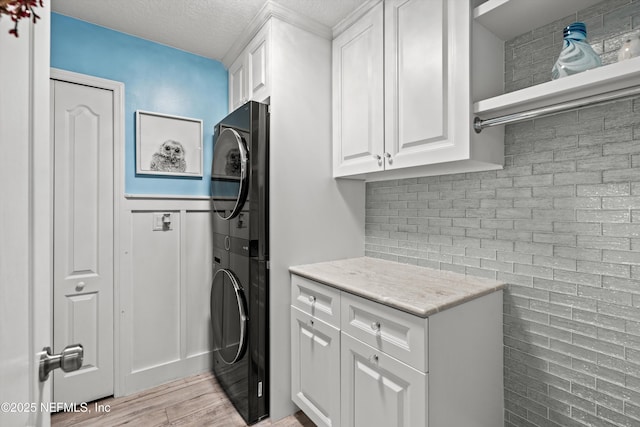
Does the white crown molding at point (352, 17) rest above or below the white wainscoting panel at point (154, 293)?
above

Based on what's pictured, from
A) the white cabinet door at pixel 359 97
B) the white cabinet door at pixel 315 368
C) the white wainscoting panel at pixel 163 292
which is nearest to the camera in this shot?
the white cabinet door at pixel 315 368

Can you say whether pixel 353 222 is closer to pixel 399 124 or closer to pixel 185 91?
pixel 399 124

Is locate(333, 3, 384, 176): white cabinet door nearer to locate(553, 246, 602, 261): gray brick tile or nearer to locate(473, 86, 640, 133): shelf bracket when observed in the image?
locate(473, 86, 640, 133): shelf bracket

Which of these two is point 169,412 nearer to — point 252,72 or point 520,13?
point 252,72

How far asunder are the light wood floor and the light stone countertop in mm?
939

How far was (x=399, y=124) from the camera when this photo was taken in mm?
1555

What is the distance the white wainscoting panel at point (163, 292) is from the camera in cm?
207

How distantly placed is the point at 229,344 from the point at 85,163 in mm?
1477

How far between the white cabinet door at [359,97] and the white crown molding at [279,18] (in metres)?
0.12

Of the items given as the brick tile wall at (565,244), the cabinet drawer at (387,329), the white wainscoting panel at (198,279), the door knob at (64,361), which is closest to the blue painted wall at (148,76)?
the white wainscoting panel at (198,279)

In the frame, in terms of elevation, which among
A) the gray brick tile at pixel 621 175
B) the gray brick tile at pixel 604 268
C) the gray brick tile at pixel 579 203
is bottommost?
the gray brick tile at pixel 604 268

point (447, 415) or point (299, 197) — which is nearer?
point (447, 415)

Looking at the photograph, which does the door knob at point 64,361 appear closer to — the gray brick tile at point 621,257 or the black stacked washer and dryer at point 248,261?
the black stacked washer and dryer at point 248,261

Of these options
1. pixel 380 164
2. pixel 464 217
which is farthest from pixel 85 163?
pixel 464 217
